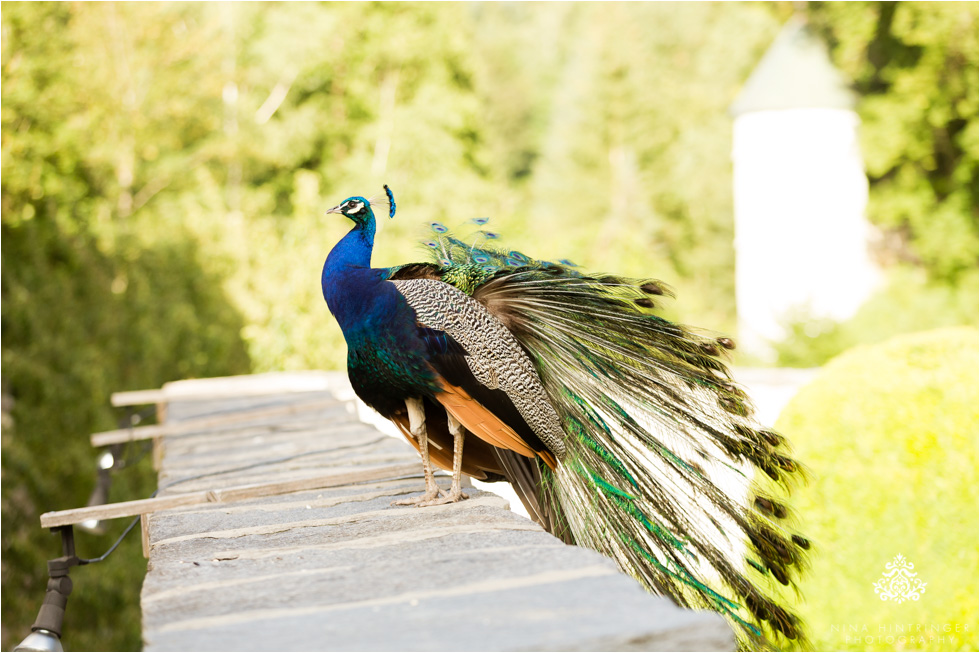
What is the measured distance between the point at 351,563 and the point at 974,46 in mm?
11945

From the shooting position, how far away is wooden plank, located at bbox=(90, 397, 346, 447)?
4.44 meters

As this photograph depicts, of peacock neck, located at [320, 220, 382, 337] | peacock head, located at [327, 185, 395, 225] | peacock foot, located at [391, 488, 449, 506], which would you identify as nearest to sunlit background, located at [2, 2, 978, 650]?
peacock head, located at [327, 185, 395, 225]

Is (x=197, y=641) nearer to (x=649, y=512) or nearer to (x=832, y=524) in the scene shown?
(x=649, y=512)

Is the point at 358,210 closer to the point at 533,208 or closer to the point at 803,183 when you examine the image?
the point at 803,183

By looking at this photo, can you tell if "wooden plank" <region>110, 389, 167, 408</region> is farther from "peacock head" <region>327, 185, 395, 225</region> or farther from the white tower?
the white tower

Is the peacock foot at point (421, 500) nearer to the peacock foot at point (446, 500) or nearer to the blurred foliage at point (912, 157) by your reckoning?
the peacock foot at point (446, 500)

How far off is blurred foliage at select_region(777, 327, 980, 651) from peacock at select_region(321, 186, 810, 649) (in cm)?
164

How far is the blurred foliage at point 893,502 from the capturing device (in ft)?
13.2

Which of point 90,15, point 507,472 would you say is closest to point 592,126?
point 90,15

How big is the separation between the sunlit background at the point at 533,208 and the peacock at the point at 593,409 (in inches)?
9.5

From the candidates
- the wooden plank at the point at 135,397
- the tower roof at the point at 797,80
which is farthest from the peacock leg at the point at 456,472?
the tower roof at the point at 797,80

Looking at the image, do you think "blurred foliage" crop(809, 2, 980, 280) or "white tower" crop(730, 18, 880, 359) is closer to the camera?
"blurred foliage" crop(809, 2, 980, 280)

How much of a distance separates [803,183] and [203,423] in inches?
471


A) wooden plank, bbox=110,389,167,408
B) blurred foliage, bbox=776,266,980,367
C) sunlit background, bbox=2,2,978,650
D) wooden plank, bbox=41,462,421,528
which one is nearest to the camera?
wooden plank, bbox=41,462,421,528
